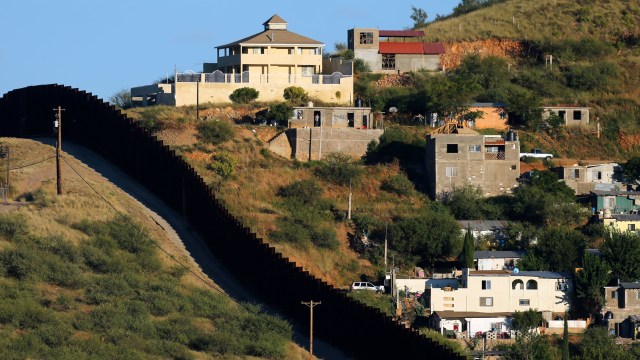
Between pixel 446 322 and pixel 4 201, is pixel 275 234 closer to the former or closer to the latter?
pixel 446 322

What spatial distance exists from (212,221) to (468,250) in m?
16.6

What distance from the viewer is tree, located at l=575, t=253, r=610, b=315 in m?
91.1

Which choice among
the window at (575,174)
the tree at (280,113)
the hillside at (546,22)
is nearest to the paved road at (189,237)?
the tree at (280,113)

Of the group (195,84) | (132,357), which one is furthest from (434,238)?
(132,357)

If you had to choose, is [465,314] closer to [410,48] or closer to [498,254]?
[498,254]

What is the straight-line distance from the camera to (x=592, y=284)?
91.5 metres

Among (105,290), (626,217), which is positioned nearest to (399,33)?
(626,217)

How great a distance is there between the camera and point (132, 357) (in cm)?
6506

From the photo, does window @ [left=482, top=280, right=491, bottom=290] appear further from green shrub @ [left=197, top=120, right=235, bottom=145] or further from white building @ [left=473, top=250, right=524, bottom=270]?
green shrub @ [left=197, top=120, right=235, bottom=145]

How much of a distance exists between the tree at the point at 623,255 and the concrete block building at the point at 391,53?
25311 mm

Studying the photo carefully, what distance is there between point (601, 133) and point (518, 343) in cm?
2606

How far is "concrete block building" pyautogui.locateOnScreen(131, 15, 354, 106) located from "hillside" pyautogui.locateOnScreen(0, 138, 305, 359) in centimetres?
2528

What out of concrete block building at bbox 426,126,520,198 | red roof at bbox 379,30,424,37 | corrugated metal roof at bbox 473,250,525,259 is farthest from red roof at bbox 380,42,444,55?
corrugated metal roof at bbox 473,250,525,259

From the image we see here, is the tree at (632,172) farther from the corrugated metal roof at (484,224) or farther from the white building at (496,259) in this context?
the white building at (496,259)
